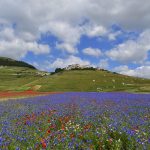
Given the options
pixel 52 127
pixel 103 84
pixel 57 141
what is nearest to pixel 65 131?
pixel 52 127

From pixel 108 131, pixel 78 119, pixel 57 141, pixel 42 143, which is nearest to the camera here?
pixel 42 143

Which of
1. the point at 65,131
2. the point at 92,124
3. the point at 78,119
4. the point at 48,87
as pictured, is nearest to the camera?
the point at 65,131

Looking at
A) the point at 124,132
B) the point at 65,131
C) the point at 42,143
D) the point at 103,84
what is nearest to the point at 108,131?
the point at 124,132

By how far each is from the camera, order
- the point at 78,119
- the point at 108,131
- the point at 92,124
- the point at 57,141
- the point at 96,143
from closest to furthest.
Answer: the point at 57,141
the point at 96,143
the point at 108,131
the point at 92,124
the point at 78,119

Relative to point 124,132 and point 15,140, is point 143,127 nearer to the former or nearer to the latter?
point 124,132

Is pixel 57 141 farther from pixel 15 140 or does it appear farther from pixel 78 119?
pixel 78 119

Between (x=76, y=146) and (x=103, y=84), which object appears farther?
(x=103, y=84)

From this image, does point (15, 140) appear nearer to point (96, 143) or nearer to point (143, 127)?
point (96, 143)

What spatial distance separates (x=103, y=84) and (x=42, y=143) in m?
92.2

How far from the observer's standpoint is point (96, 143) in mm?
12062

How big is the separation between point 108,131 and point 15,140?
396 cm

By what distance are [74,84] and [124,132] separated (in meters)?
90.4

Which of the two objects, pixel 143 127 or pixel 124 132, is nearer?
pixel 124 132

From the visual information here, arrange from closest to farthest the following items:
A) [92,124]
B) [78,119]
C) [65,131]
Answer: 1. [65,131]
2. [92,124]
3. [78,119]
